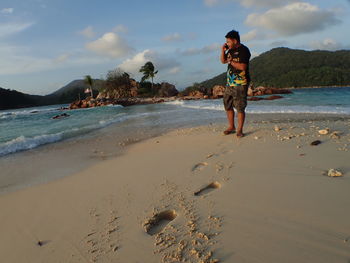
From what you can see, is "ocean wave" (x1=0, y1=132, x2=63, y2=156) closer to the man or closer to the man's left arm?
the man

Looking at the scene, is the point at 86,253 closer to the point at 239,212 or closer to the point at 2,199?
the point at 239,212

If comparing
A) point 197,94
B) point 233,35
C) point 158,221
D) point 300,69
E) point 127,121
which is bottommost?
point 158,221

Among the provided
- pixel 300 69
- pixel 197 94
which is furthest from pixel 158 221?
pixel 300 69

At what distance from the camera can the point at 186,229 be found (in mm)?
1890

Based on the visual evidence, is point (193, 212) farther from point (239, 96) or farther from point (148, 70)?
point (148, 70)

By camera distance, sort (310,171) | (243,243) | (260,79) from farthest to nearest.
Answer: (260,79) < (310,171) < (243,243)

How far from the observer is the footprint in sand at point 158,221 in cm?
198

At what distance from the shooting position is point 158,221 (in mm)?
2143

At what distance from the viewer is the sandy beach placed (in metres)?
1.63

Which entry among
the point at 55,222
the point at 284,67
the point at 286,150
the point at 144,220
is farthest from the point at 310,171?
the point at 284,67

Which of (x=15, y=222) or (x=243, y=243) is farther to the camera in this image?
(x=15, y=222)

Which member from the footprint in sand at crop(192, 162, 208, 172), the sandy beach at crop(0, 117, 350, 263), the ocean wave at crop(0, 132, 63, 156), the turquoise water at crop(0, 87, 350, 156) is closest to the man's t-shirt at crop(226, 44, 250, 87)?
the sandy beach at crop(0, 117, 350, 263)

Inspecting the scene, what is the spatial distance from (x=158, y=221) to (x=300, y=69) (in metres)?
100

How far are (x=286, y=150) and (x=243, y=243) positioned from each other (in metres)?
2.57
